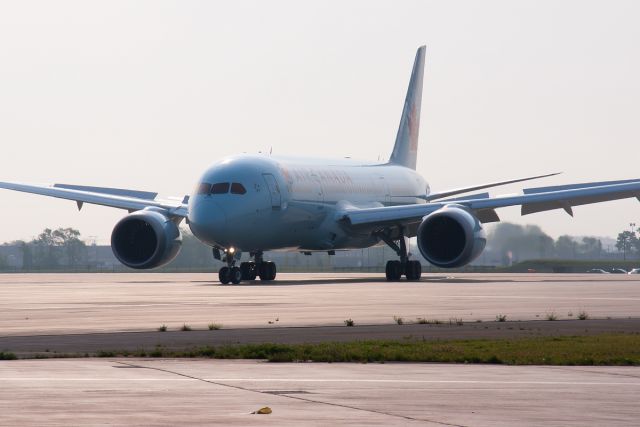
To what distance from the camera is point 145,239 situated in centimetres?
5731

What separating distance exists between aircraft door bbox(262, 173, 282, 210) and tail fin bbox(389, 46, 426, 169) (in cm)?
1836

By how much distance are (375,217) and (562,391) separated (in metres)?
44.2

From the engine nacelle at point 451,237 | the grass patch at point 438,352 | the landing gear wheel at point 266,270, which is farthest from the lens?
the landing gear wheel at point 266,270

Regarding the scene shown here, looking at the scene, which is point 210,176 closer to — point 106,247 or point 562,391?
point 562,391

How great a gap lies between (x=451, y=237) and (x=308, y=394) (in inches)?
1591

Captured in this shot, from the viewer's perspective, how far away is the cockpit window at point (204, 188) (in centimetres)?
5269

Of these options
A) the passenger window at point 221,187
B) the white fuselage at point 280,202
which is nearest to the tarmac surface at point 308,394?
the white fuselage at point 280,202

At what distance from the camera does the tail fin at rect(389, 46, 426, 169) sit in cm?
7250

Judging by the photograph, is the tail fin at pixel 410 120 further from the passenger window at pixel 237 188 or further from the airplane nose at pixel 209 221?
the airplane nose at pixel 209 221

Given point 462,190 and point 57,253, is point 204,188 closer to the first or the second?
point 462,190

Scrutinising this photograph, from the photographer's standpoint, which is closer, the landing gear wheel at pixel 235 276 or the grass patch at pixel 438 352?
the grass patch at pixel 438 352

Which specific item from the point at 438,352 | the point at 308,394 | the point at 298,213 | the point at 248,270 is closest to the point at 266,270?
the point at 248,270

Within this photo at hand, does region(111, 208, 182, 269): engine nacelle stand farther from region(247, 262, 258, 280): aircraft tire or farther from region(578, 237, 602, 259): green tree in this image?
region(578, 237, 602, 259): green tree

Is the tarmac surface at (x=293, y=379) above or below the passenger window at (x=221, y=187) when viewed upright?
below
